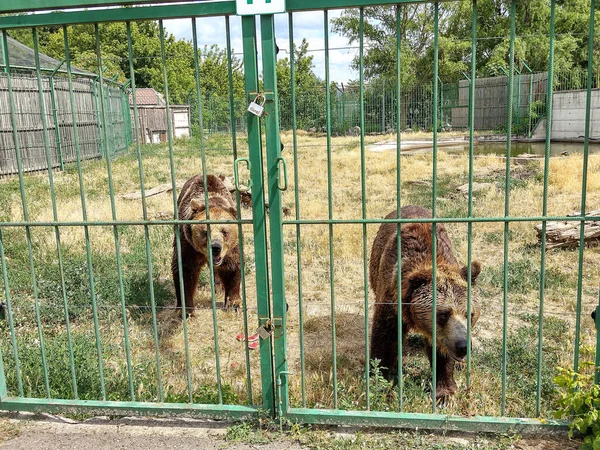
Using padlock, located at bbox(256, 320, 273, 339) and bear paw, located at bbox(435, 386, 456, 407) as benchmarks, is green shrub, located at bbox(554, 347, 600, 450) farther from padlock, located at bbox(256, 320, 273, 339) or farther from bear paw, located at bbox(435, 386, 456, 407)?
padlock, located at bbox(256, 320, 273, 339)

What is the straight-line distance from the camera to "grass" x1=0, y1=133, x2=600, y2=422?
4.18 m

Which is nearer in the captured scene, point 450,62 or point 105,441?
point 105,441

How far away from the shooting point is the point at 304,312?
20.3 feet

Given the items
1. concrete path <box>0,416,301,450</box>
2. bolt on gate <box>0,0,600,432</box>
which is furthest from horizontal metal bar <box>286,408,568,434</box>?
concrete path <box>0,416,301,450</box>

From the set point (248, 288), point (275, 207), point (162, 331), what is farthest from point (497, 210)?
point (275, 207)

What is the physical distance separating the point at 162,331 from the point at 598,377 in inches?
162

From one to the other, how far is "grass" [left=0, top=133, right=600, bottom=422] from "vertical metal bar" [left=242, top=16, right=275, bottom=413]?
0.59 feet

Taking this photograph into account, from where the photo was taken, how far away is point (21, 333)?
538 cm

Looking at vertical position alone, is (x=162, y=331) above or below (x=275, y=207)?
below

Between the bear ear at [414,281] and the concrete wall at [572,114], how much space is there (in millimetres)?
17601

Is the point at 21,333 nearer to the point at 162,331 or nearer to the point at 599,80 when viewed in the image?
the point at 162,331

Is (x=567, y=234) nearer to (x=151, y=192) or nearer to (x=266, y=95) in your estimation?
(x=266, y=95)

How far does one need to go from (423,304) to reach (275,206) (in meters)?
1.45

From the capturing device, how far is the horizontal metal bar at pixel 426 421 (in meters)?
3.46
